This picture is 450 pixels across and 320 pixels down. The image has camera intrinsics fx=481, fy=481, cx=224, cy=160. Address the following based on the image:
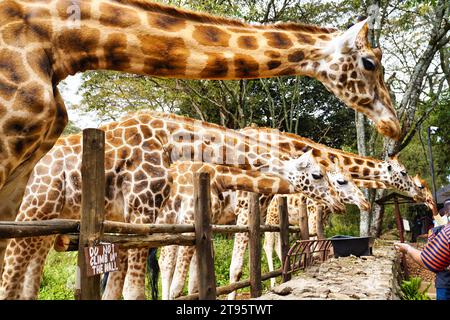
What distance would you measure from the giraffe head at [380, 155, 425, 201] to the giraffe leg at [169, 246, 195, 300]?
513cm

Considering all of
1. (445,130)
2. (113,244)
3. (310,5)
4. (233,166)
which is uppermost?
(310,5)

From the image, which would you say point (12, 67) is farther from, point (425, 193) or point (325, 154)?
point (425, 193)

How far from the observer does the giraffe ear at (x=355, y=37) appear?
2893 millimetres

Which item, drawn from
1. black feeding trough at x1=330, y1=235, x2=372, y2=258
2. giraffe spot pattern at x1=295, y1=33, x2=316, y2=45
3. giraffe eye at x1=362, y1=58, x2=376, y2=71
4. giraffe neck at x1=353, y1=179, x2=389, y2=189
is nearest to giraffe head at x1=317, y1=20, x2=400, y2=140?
giraffe eye at x1=362, y1=58, x2=376, y2=71

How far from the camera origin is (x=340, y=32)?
305 cm

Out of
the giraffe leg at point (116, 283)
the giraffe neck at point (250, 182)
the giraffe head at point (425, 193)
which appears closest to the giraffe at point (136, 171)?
the giraffe neck at point (250, 182)

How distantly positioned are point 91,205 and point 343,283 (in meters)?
3.57

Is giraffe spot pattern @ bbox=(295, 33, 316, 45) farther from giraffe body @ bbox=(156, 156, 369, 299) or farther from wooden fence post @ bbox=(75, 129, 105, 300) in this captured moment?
giraffe body @ bbox=(156, 156, 369, 299)

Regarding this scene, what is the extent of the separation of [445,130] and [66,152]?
16.6 metres

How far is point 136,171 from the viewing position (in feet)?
18.2

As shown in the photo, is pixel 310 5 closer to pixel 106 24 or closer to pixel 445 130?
pixel 445 130

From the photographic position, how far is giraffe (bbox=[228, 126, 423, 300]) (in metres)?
7.54
